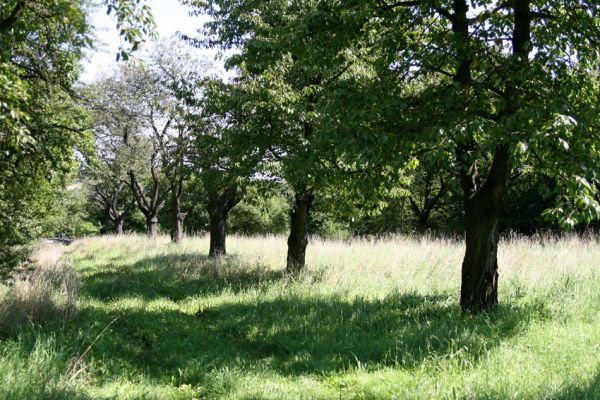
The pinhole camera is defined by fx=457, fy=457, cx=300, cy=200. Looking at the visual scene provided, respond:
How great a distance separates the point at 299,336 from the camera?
7.11 metres

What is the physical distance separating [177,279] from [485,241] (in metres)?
8.51

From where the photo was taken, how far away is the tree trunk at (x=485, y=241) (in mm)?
6660

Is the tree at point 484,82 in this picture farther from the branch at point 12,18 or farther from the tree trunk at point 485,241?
the branch at point 12,18

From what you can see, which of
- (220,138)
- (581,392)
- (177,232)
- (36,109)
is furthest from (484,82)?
(177,232)

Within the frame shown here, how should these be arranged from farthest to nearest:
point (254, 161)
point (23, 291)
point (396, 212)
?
point (396, 212) → point (254, 161) → point (23, 291)

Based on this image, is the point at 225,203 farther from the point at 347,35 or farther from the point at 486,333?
the point at 486,333

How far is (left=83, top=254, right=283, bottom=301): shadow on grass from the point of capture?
1063 centimetres

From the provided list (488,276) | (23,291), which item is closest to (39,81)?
(23,291)

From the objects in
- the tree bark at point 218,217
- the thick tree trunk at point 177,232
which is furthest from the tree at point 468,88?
the thick tree trunk at point 177,232

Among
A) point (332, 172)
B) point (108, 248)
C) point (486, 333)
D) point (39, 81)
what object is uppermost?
point (39, 81)

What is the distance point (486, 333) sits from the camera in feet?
19.5

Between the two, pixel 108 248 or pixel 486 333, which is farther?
pixel 108 248

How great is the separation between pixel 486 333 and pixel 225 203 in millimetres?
12703

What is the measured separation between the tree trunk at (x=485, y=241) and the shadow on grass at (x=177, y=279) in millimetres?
4938
